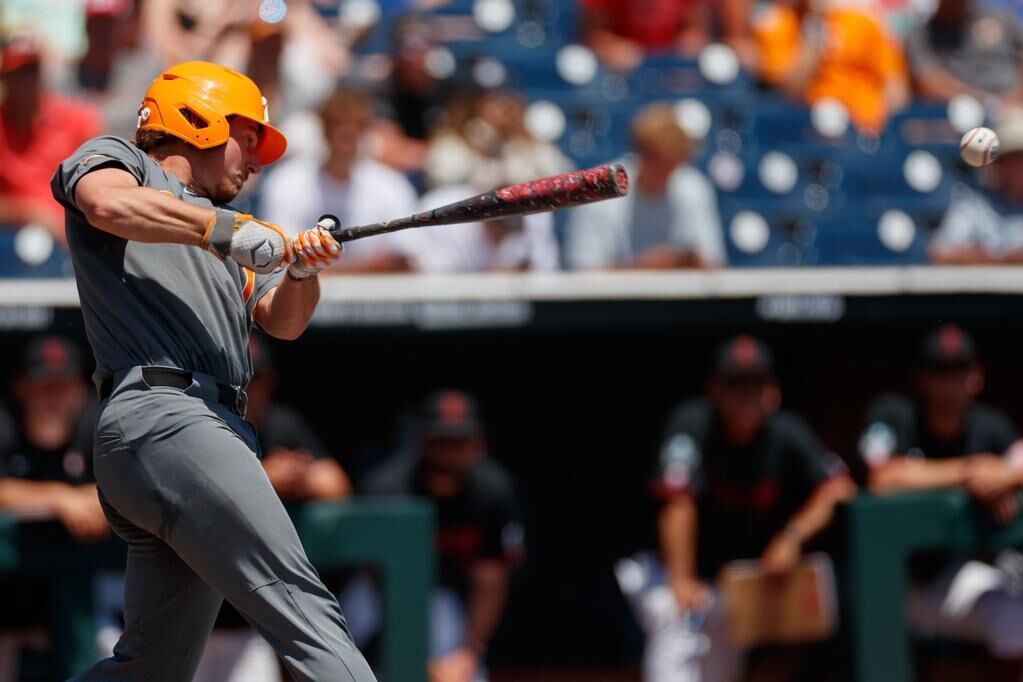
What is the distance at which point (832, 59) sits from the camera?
825 centimetres

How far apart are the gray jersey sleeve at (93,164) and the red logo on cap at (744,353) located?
3.38m

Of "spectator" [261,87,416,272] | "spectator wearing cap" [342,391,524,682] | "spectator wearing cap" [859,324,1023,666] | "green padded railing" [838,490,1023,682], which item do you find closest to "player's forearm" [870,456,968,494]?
"spectator wearing cap" [859,324,1023,666]

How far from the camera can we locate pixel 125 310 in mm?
3328

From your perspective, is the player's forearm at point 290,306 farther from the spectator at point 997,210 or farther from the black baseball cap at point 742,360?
the spectator at point 997,210

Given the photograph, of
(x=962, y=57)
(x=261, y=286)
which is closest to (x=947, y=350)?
(x=962, y=57)

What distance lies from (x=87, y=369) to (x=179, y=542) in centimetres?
366

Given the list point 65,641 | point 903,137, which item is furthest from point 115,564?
point 903,137

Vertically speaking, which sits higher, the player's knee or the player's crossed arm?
the player's crossed arm

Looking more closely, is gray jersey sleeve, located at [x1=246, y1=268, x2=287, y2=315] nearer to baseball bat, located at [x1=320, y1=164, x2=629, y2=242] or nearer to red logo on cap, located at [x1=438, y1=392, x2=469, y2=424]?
baseball bat, located at [x1=320, y1=164, x2=629, y2=242]

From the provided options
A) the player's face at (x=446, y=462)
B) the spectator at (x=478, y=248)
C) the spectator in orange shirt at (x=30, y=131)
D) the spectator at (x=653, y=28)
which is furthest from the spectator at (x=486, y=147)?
the spectator in orange shirt at (x=30, y=131)

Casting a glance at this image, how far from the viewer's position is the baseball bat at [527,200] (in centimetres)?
329

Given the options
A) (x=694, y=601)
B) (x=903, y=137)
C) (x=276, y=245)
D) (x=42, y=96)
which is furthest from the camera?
(x=903, y=137)

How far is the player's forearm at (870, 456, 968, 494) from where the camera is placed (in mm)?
6168

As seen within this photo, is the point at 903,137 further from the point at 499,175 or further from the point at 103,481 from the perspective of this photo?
the point at 103,481
